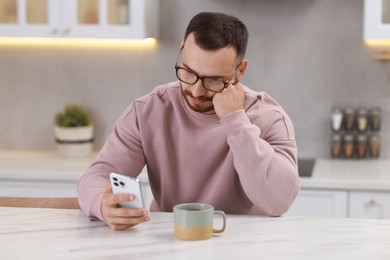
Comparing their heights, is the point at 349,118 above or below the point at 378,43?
below

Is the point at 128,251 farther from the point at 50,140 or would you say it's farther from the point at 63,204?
the point at 50,140

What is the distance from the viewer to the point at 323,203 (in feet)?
9.93

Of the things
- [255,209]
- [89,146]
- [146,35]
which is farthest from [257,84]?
[255,209]

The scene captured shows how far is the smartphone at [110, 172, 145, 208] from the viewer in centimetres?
161

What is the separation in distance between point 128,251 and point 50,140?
2.46 metres

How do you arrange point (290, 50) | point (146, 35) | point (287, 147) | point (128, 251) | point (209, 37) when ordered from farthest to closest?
point (290, 50) < point (146, 35) < point (287, 147) < point (209, 37) < point (128, 251)

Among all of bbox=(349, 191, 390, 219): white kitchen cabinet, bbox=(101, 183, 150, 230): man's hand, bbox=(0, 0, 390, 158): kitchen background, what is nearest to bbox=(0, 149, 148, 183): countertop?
bbox=(0, 0, 390, 158): kitchen background

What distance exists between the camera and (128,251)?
59.4 inches

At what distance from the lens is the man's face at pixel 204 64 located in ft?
5.98

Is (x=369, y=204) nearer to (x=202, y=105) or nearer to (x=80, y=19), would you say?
(x=202, y=105)

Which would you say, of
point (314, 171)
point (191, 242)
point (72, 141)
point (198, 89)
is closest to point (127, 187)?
point (191, 242)

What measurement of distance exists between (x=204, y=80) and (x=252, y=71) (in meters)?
1.79

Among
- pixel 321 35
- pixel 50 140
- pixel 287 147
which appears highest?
pixel 321 35

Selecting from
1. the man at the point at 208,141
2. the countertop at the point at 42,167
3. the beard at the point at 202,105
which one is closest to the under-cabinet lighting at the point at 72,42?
the countertop at the point at 42,167
